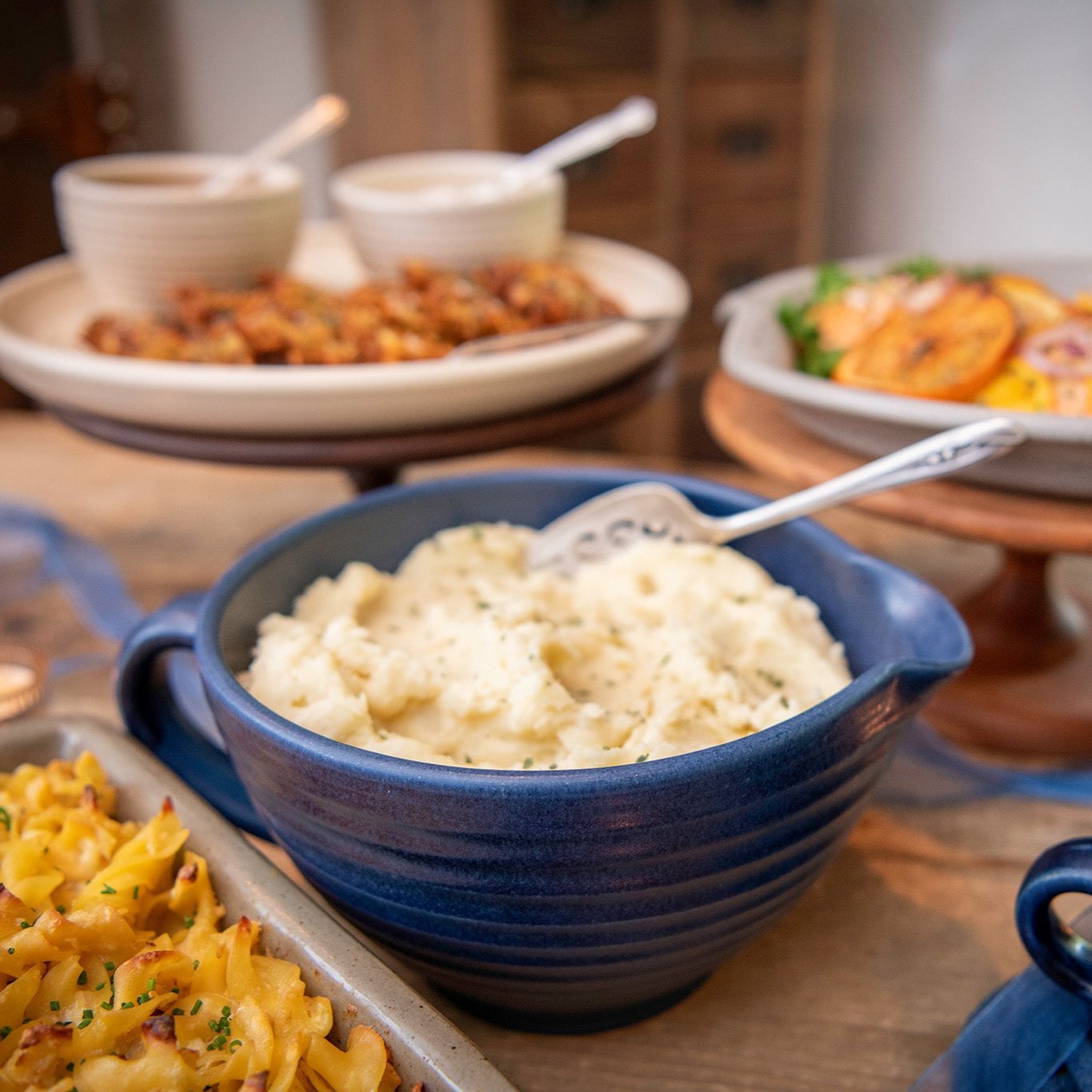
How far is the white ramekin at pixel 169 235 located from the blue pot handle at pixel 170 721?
0.67 m

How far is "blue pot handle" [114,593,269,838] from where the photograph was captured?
783 mm

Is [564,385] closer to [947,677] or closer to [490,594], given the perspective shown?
[490,594]

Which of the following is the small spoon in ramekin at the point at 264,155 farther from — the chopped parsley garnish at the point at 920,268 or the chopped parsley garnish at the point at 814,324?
the chopped parsley garnish at the point at 920,268

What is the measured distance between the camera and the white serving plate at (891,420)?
904 mm

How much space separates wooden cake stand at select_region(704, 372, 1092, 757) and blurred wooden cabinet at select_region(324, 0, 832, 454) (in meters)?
1.79

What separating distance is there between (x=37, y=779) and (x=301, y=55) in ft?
9.46

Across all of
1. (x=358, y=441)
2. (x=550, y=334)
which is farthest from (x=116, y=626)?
(x=550, y=334)

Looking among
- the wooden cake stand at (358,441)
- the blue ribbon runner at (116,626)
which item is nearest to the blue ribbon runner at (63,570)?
the blue ribbon runner at (116,626)

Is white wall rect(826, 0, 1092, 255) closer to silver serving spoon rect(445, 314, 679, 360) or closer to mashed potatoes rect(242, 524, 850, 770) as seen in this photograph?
silver serving spoon rect(445, 314, 679, 360)

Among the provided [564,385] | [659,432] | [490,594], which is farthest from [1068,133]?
[490,594]

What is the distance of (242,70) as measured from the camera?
10.6 feet

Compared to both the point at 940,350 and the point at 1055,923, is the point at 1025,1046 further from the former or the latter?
the point at 940,350

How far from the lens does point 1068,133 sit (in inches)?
127

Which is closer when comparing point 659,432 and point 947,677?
point 947,677
